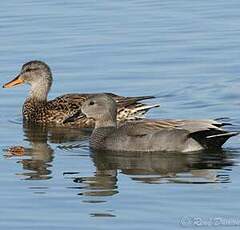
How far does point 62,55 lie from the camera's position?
20141mm

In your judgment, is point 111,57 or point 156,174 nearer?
point 156,174

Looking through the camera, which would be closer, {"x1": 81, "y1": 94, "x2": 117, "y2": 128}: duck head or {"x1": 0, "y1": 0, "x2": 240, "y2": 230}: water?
{"x1": 0, "y1": 0, "x2": 240, "y2": 230}: water

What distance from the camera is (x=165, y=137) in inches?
573

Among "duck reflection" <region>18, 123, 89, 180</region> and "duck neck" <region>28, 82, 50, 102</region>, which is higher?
"duck neck" <region>28, 82, 50, 102</region>

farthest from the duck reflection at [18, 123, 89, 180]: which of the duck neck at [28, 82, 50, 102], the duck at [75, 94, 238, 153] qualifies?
the duck neck at [28, 82, 50, 102]

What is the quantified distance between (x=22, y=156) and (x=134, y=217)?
3612 millimetres

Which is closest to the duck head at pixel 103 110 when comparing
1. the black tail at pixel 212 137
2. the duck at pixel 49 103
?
the duck at pixel 49 103

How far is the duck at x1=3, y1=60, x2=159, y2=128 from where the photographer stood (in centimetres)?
1694

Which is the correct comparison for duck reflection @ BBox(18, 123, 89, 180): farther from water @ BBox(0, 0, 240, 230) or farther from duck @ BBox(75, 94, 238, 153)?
duck @ BBox(75, 94, 238, 153)

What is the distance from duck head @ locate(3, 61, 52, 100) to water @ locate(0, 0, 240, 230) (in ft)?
1.18

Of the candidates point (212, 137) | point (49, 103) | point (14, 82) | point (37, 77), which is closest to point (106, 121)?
point (212, 137)

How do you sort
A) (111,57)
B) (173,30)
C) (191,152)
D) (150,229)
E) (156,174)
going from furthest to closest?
(173,30) → (111,57) → (191,152) → (156,174) → (150,229)

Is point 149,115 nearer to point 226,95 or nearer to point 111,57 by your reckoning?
point 226,95

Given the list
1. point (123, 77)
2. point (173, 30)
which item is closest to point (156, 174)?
point (123, 77)
